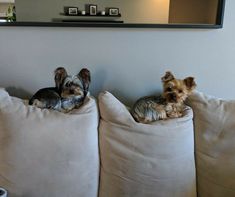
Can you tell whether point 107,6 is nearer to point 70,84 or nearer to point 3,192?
point 70,84

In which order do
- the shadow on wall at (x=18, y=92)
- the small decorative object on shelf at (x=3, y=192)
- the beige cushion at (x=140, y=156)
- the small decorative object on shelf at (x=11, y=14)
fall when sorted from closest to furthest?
the small decorative object on shelf at (x=3, y=192)
the beige cushion at (x=140, y=156)
the small decorative object on shelf at (x=11, y=14)
the shadow on wall at (x=18, y=92)

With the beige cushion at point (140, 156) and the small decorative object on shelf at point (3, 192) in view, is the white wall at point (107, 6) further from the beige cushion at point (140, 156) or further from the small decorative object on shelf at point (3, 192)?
the small decorative object on shelf at point (3, 192)

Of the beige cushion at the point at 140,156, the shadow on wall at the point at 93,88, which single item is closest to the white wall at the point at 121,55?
the shadow on wall at the point at 93,88

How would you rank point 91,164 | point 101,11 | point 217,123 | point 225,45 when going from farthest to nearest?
point 225,45 < point 101,11 < point 217,123 < point 91,164

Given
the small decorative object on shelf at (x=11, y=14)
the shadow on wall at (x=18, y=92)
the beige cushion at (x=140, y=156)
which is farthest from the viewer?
the shadow on wall at (x=18, y=92)

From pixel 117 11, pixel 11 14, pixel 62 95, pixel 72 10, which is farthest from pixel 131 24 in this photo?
pixel 11 14

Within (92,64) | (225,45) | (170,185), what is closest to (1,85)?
(92,64)

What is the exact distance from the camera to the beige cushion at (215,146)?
1.37 m

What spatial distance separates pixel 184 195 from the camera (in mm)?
1376

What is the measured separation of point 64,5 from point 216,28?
0.95m

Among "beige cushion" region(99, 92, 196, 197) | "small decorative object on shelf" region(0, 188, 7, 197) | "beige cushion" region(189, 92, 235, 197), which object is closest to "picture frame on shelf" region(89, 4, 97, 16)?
"beige cushion" region(99, 92, 196, 197)

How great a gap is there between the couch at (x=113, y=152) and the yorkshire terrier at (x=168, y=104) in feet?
0.18

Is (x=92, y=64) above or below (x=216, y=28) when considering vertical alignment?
below

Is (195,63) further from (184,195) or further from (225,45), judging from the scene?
(184,195)
